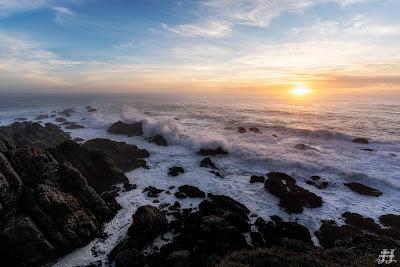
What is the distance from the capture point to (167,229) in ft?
61.7

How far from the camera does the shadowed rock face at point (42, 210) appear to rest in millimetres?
15516

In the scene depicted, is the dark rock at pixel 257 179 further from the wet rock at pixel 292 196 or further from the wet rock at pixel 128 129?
the wet rock at pixel 128 129

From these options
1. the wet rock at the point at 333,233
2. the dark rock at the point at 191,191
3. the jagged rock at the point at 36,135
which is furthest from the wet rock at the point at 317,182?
the jagged rock at the point at 36,135

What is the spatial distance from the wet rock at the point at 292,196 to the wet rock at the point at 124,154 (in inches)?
557

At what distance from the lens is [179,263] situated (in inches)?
584

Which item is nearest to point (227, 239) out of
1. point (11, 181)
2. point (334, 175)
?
point (11, 181)

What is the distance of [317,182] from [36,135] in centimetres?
4040

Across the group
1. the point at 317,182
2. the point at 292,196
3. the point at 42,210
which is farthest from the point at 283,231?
the point at 42,210

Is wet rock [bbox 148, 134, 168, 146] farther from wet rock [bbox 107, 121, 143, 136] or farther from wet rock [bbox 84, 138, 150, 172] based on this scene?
wet rock [bbox 84, 138, 150, 172]

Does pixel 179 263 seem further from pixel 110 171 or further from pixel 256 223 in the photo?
pixel 110 171

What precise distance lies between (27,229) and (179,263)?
8.44m

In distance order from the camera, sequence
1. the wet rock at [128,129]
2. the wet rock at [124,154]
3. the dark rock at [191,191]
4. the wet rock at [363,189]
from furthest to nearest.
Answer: the wet rock at [128,129], the wet rock at [124,154], the wet rock at [363,189], the dark rock at [191,191]

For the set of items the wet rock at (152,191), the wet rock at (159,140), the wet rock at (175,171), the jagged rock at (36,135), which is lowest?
the wet rock at (152,191)

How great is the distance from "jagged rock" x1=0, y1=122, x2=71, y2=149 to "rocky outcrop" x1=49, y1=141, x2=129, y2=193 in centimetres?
1636
